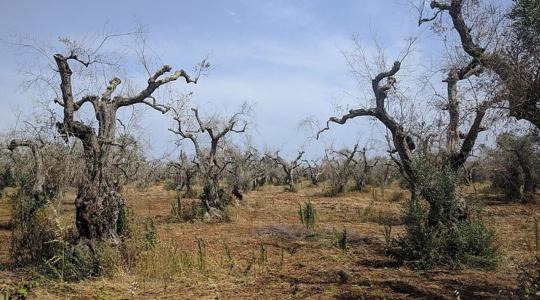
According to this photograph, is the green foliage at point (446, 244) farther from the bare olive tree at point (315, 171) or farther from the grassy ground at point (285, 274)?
the bare olive tree at point (315, 171)

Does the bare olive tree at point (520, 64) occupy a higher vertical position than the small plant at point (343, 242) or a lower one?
higher

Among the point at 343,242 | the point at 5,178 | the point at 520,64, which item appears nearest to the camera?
the point at 520,64

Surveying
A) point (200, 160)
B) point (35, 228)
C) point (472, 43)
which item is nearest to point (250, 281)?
point (35, 228)

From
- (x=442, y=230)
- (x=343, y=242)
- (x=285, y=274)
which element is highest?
(x=442, y=230)

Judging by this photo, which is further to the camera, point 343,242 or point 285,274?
point 343,242

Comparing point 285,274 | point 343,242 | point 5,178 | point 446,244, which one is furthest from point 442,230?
point 5,178

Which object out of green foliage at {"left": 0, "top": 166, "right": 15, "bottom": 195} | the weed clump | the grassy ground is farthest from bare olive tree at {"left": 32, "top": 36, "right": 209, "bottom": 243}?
green foliage at {"left": 0, "top": 166, "right": 15, "bottom": 195}

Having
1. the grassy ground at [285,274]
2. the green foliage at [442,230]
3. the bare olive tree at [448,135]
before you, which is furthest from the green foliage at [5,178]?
the green foliage at [442,230]

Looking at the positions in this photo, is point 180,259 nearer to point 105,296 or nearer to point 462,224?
point 105,296

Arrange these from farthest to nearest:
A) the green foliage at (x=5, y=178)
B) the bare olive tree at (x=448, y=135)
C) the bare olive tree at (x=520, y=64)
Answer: the green foliage at (x=5, y=178) → the bare olive tree at (x=448, y=135) → the bare olive tree at (x=520, y=64)

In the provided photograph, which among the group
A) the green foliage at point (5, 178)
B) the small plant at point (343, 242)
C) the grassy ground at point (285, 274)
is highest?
the green foliage at point (5, 178)

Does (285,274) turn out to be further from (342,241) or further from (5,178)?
(5,178)

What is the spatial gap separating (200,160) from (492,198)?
1459cm

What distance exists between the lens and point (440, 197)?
919 centimetres
